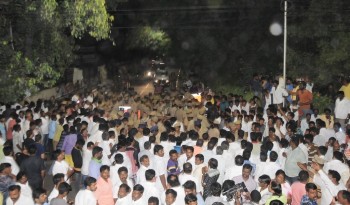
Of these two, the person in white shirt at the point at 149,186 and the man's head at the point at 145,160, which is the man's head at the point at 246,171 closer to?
the person in white shirt at the point at 149,186

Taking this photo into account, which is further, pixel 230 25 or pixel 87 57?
pixel 87 57

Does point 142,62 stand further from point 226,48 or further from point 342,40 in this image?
point 342,40

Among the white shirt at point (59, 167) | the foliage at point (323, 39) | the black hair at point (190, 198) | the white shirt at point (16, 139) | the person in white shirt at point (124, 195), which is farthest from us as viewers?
the foliage at point (323, 39)

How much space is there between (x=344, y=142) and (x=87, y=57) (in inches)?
1041

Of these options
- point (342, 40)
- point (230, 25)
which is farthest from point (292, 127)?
point (230, 25)

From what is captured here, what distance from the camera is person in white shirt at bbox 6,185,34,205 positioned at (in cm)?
751

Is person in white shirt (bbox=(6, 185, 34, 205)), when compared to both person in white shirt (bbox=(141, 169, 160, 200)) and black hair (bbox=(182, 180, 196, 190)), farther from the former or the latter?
black hair (bbox=(182, 180, 196, 190))

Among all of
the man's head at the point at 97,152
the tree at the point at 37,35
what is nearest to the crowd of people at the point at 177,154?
the man's head at the point at 97,152

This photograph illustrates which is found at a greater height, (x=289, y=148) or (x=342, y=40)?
(x=342, y=40)

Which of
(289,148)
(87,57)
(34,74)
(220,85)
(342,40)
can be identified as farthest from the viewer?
(87,57)

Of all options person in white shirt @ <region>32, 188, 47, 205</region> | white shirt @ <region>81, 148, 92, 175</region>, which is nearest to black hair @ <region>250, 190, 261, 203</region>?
person in white shirt @ <region>32, 188, 47, 205</region>

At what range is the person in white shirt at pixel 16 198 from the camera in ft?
24.6

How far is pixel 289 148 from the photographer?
10.1 m

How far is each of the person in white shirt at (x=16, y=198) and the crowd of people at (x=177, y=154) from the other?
15mm
